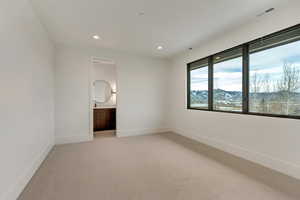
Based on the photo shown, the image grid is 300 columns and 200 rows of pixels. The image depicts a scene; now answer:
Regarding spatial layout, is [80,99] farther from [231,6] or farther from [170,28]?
[231,6]

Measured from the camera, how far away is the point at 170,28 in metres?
3.09

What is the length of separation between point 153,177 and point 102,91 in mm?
4724

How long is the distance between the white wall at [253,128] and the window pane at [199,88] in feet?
0.85

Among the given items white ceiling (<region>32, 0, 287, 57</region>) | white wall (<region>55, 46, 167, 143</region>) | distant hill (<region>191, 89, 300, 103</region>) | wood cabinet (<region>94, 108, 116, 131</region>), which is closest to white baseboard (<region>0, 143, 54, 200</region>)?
white wall (<region>55, 46, 167, 143</region>)

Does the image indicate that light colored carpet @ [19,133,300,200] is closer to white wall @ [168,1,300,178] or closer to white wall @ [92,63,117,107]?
white wall @ [168,1,300,178]

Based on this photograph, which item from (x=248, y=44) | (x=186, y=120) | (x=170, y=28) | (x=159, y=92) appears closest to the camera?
(x=248, y=44)

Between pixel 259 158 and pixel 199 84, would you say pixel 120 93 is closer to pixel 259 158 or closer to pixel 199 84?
pixel 199 84

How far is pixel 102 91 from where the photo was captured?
20.4ft

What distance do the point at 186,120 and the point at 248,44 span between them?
2.52 m

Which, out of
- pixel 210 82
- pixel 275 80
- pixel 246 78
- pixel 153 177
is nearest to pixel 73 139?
pixel 153 177

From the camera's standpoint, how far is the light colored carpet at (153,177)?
1.82 metres

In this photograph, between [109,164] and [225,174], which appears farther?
[109,164]

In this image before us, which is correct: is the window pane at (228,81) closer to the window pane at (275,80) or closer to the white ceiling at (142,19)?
the window pane at (275,80)

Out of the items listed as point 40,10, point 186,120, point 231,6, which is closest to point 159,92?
point 186,120
